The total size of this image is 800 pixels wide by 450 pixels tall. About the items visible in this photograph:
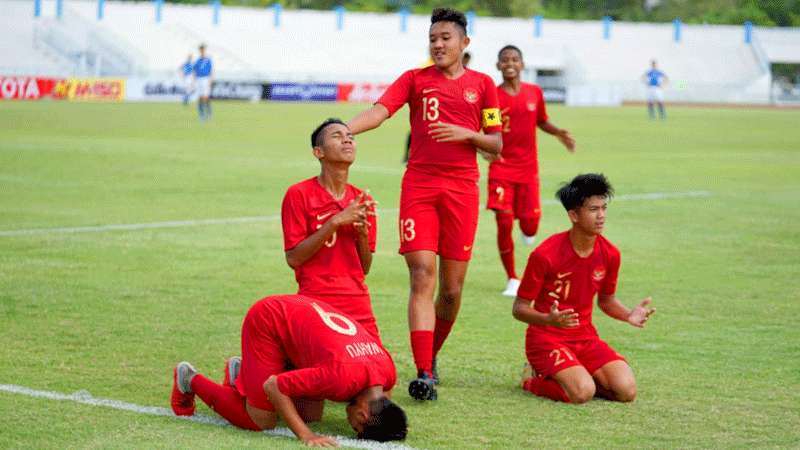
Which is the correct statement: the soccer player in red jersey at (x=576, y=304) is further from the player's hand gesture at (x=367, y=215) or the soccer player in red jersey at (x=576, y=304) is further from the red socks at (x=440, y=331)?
the player's hand gesture at (x=367, y=215)

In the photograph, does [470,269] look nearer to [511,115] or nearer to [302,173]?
[511,115]

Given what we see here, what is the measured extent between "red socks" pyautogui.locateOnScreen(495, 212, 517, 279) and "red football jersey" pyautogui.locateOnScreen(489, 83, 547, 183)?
17.9 inches

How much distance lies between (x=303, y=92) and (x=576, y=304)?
5723 centimetres

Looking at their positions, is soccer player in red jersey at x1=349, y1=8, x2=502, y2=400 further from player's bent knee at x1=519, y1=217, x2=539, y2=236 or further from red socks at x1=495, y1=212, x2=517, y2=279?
player's bent knee at x1=519, y1=217, x2=539, y2=236

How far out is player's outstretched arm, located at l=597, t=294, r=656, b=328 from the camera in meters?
7.71

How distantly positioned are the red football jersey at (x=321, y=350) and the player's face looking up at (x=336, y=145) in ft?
2.74

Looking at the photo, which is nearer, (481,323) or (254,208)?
(481,323)

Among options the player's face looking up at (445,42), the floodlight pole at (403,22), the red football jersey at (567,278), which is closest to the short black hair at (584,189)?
the red football jersey at (567,278)

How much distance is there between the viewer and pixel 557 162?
1117 inches

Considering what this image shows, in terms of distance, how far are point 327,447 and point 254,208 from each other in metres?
12.5

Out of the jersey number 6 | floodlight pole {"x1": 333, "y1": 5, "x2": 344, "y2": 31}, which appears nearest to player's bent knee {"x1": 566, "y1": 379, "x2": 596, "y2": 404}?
the jersey number 6

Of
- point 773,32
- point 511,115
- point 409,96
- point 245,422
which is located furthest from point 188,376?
point 773,32

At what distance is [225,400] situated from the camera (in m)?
7.10

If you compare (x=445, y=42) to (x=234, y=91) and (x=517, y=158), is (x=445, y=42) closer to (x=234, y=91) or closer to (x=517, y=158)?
(x=517, y=158)
